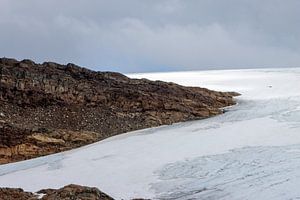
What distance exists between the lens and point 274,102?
2952 cm

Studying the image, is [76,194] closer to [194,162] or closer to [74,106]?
[194,162]

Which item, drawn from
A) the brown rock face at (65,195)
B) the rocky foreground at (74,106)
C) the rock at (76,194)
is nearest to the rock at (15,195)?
the brown rock face at (65,195)

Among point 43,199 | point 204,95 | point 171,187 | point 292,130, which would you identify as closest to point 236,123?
point 292,130

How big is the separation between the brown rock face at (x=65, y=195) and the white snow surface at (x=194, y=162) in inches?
53.7

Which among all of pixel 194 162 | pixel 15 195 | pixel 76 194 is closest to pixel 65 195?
pixel 76 194

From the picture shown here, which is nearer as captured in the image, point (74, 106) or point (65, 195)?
point (65, 195)

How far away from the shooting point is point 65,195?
13.5 metres

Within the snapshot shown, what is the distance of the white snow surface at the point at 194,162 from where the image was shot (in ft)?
47.4

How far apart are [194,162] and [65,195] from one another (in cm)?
609

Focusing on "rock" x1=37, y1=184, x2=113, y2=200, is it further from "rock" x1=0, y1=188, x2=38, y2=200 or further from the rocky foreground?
the rocky foreground

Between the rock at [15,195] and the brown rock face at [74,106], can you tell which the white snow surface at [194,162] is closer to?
the brown rock face at [74,106]

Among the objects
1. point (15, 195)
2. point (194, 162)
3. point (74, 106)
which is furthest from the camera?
point (74, 106)

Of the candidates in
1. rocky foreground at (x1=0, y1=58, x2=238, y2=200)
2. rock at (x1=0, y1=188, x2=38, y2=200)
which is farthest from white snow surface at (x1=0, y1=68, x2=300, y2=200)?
rock at (x1=0, y1=188, x2=38, y2=200)

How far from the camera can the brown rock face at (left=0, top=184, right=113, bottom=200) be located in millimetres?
13383
